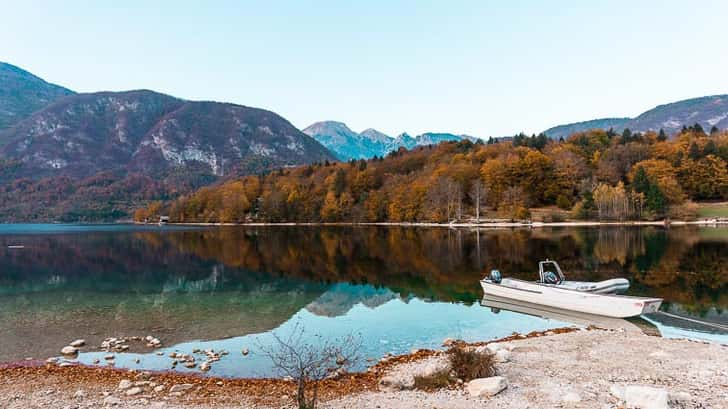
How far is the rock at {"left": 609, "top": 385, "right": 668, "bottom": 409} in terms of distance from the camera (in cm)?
941

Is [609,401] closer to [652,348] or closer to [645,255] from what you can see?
[652,348]

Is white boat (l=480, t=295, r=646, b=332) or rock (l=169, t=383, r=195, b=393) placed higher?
rock (l=169, t=383, r=195, b=393)

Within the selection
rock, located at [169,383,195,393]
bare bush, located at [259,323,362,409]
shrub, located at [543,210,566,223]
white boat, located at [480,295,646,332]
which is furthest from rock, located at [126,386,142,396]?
shrub, located at [543,210,566,223]

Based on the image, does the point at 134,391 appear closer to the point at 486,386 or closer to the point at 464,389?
the point at 464,389

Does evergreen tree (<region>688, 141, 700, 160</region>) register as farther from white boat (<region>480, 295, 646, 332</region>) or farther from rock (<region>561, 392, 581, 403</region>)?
rock (<region>561, 392, 581, 403</region>)

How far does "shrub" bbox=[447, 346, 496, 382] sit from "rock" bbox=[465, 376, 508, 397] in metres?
0.59

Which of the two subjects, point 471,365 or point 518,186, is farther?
point 518,186

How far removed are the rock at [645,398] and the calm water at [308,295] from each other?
9.25 m

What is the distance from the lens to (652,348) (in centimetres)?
1599

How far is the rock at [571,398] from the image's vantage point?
34.7 ft

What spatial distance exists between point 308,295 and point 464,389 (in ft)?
69.3

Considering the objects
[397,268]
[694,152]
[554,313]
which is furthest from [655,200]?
[554,313]

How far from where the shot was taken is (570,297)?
24172mm

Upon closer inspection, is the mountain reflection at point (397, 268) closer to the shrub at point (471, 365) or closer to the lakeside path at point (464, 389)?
the lakeside path at point (464, 389)
